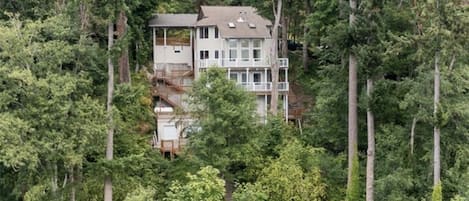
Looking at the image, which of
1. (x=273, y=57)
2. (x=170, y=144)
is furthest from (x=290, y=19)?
(x=170, y=144)

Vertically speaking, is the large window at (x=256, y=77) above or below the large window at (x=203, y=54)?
below

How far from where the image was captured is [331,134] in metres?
26.3

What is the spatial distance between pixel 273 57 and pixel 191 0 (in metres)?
16.0

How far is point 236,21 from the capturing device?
36.3m

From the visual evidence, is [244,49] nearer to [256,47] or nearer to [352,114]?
[256,47]

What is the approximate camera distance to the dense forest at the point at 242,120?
2081cm

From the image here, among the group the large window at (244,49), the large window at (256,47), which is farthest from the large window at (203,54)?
the large window at (256,47)

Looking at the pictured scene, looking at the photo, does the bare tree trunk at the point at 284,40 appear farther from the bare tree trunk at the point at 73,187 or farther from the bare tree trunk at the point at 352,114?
the bare tree trunk at the point at 73,187

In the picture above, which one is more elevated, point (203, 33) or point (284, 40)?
point (203, 33)

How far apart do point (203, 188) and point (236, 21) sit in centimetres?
1693

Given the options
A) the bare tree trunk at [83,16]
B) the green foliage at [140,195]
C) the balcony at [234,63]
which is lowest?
the green foliage at [140,195]

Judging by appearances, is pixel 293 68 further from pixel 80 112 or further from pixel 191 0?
pixel 80 112

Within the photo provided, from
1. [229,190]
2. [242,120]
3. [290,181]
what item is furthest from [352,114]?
[229,190]

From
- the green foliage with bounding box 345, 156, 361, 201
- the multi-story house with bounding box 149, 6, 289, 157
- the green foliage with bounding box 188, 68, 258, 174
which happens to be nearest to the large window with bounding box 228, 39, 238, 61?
the multi-story house with bounding box 149, 6, 289, 157
